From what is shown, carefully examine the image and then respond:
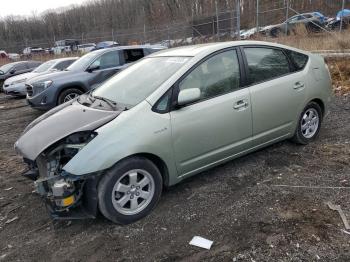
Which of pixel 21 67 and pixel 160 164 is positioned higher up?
pixel 160 164

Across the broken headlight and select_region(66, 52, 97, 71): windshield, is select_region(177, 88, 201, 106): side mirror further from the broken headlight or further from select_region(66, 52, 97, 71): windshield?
select_region(66, 52, 97, 71): windshield

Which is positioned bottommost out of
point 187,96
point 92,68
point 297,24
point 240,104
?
point 92,68

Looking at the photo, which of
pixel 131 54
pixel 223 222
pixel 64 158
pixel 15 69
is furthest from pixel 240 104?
pixel 15 69

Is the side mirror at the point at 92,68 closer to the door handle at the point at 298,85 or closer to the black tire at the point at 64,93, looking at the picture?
the black tire at the point at 64,93

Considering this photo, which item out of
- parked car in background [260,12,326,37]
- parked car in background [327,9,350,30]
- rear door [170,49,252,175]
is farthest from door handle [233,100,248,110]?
parked car in background [327,9,350,30]

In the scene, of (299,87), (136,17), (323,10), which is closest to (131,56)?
(299,87)

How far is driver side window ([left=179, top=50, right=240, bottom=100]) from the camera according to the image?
3.90 m

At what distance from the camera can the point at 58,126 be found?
3.70m

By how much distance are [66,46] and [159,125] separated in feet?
105

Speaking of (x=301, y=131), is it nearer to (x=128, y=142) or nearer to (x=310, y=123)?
(x=310, y=123)

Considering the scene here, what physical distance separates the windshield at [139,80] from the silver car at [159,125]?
0.06 feet

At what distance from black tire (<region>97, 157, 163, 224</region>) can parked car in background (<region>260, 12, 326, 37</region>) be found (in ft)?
42.3

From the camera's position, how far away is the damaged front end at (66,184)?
3215mm

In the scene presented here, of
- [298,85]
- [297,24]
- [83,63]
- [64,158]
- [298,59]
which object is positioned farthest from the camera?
[297,24]
